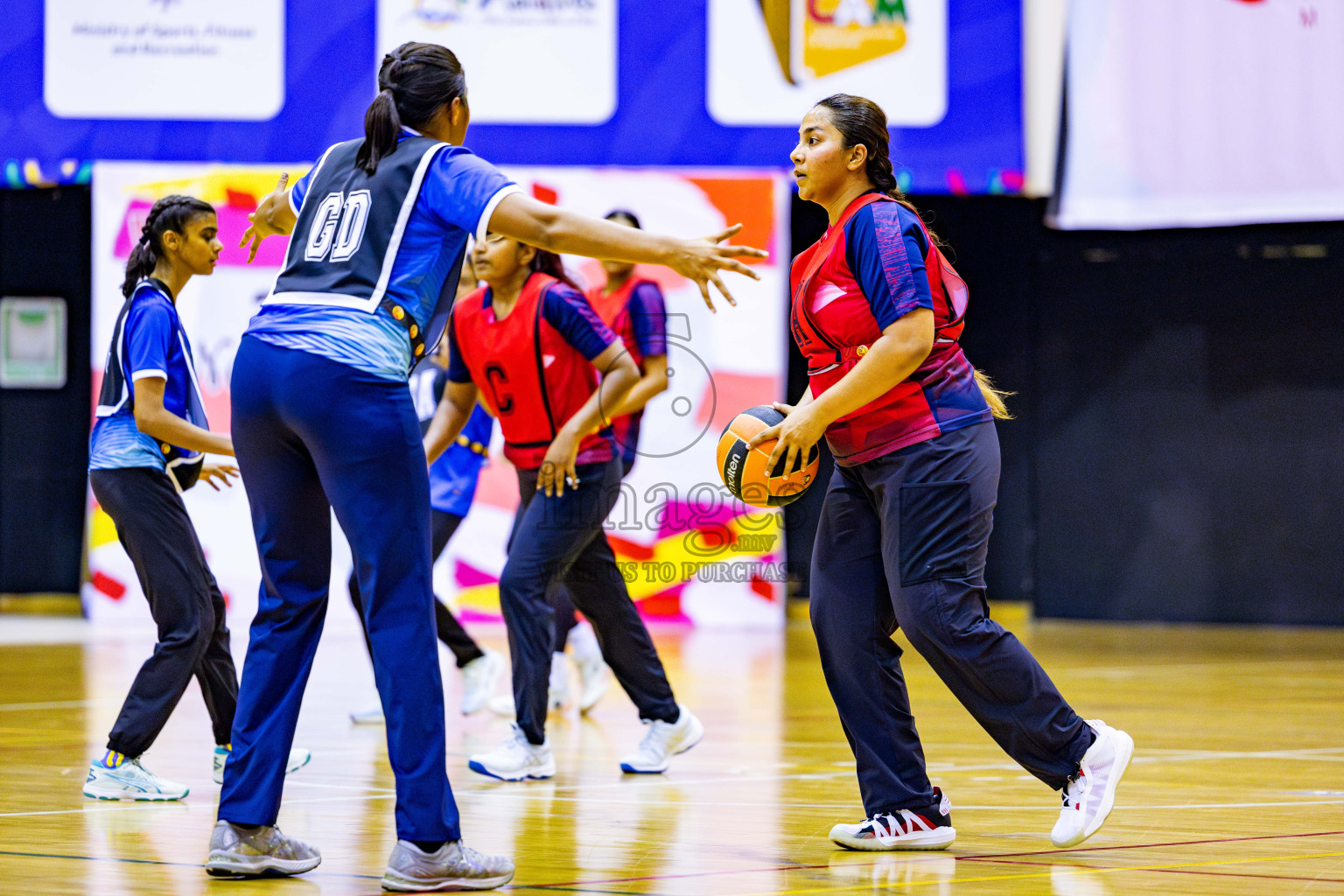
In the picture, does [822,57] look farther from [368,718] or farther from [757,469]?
[757,469]

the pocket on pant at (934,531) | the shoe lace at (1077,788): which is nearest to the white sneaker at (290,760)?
the pocket on pant at (934,531)

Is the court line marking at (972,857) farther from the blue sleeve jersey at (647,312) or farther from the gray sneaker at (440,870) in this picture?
the blue sleeve jersey at (647,312)

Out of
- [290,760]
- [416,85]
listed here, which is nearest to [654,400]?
[290,760]

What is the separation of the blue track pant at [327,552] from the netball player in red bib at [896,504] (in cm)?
100

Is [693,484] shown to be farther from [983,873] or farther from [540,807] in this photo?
[983,873]

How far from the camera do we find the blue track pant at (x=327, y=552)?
11.4 ft

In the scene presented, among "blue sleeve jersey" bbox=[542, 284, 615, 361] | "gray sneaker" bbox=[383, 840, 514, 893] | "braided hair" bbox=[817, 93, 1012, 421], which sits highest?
"braided hair" bbox=[817, 93, 1012, 421]

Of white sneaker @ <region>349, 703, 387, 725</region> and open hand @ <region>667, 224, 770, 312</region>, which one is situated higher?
open hand @ <region>667, 224, 770, 312</region>

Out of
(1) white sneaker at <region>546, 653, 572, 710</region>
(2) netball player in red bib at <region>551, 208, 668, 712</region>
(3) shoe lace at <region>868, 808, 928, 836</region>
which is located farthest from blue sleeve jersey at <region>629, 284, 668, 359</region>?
(3) shoe lace at <region>868, 808, 928, 836</region>

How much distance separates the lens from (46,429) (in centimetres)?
1295

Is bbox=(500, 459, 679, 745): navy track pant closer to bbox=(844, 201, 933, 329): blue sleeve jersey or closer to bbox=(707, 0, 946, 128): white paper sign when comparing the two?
bbox=(844, 201, 933, 329): blue sleeve jersey

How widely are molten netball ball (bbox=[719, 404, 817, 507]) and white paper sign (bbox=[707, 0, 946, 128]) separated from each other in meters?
8.01

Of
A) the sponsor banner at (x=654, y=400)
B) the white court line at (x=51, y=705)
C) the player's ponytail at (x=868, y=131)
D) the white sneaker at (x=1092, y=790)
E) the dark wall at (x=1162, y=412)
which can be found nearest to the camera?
the white sneaker at (x=1092, y=790)

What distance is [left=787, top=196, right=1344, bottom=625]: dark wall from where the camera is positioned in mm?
12203
